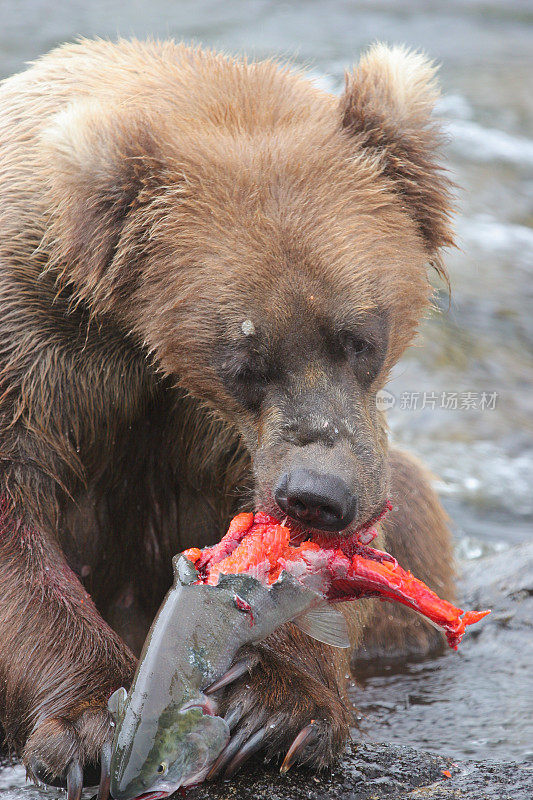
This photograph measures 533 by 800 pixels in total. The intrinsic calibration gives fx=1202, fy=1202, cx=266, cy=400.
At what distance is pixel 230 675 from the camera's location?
3.81m

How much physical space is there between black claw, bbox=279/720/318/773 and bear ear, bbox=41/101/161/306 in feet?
5.51

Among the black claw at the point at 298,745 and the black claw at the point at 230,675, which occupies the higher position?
the black claw at the point at 230,675

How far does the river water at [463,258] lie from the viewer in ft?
17.2

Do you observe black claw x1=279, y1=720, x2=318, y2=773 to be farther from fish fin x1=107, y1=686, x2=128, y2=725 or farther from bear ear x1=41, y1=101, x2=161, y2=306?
bear ear x1=41, y1=101, x2=161, y2=306

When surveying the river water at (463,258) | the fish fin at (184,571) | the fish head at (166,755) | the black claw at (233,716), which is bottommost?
the river water at (463,258)

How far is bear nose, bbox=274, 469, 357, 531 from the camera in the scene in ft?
12.4

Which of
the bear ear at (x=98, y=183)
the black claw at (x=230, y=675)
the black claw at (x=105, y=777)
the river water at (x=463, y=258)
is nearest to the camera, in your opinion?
the black claw at (x=230, y=675)

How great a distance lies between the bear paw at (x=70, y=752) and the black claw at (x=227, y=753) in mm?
359

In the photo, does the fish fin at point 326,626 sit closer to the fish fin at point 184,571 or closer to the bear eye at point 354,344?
the fish fin at point 184,571

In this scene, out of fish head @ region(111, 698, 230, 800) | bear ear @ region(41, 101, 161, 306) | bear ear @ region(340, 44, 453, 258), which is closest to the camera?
fish head @ region(111, 698, 230, 800)

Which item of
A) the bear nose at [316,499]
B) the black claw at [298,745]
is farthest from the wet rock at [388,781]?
the bear nose at [316,499]

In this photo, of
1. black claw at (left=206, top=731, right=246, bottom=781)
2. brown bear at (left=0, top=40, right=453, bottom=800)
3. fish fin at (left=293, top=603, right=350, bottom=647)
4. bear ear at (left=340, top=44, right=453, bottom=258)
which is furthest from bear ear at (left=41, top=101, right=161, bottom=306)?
black claw at (left=206, top=731, right=246, bottom=781)

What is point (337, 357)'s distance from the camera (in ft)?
13.6

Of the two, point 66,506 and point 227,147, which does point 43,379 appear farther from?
point 227,147
